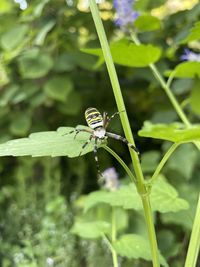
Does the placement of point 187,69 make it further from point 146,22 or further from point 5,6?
point 5,6

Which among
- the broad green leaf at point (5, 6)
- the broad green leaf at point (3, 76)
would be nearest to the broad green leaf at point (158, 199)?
the broad green leaf at point (3, 76)

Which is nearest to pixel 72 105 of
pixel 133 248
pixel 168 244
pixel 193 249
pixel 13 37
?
pixel 13 37

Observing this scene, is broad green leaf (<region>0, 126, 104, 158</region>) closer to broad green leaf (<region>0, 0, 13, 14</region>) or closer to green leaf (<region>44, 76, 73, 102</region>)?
green leaf (<region>44, 76, 73, 102</region>)

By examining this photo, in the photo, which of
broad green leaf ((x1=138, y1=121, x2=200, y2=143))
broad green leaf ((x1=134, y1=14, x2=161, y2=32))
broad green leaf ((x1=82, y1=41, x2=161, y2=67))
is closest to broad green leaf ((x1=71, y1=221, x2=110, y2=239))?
broad green leaf ((x1=82, y1=41, x2=161, y2=67))

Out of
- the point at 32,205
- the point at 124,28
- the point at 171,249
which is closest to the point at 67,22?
the point at 124,28

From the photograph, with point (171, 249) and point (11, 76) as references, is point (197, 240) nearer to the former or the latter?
point (171, 249)

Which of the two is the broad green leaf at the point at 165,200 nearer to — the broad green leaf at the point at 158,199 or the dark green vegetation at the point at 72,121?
the broad green leaf at the point at 158,199
